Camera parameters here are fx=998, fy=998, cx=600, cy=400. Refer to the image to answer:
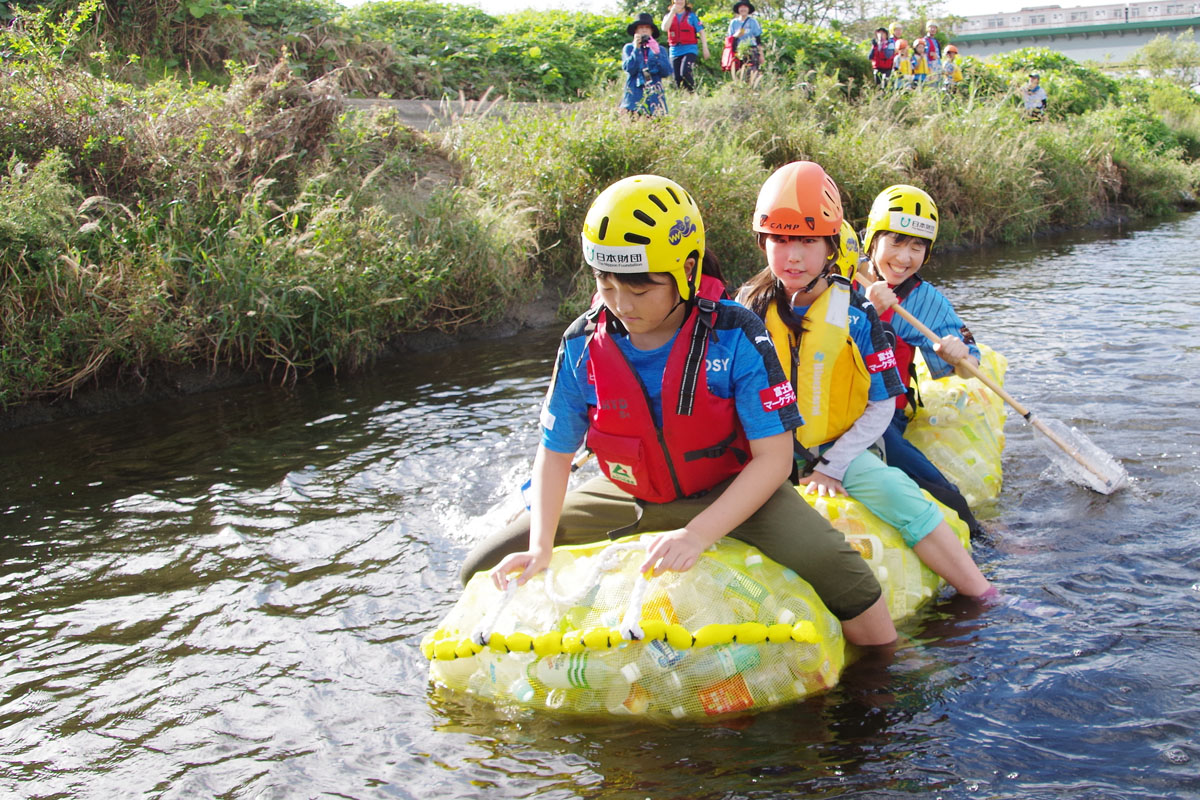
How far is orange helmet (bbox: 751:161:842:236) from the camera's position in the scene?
4.02m

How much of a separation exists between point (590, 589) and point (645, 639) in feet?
0.92

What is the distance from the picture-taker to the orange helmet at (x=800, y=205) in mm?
4020

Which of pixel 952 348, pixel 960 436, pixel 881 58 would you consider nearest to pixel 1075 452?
pixel 960 436

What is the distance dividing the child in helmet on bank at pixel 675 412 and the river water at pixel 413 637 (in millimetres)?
576

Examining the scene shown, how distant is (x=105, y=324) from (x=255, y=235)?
1.58 meters

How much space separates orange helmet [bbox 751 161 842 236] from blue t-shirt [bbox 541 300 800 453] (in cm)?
82

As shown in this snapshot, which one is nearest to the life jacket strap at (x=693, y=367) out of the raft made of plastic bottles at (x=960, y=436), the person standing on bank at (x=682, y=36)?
the raft made of plastic bottles at (x=960, y=436)

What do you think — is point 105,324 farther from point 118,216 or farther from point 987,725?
point 987,725

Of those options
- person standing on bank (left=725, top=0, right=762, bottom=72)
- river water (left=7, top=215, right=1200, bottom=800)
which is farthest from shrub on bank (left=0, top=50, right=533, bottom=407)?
person standing on bank (left=725, top=0, right=762, bottom=72)

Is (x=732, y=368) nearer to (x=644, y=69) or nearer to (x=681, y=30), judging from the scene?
(x=644, y=69)

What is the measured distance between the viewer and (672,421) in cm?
335

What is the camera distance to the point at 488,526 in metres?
5.32

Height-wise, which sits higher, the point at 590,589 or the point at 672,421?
the point at 672,421

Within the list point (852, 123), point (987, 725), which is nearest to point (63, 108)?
point (987, 725)
